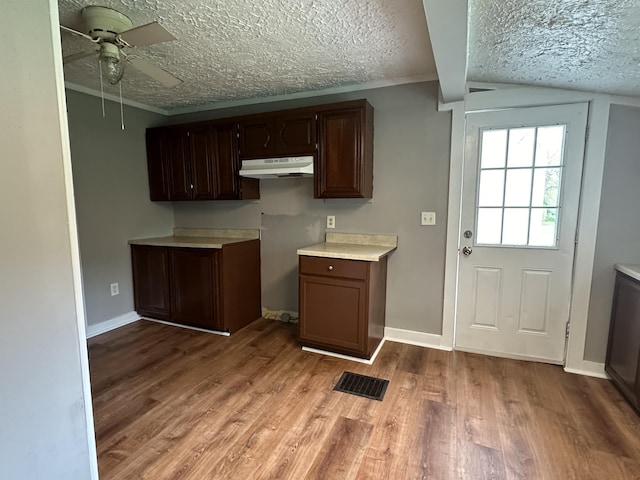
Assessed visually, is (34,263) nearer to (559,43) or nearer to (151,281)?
(559,43)

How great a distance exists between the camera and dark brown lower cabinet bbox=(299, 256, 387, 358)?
94.7 inches

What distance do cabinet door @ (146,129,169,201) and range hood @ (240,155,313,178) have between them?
103cm

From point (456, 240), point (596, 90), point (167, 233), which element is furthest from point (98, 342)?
point (596, 90)

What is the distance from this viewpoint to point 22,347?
897 mm

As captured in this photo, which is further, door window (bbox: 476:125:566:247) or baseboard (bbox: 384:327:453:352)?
baseboard (bbox: 384:327:453:352)

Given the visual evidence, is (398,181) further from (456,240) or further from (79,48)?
(79,48)

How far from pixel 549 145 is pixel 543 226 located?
605 mm

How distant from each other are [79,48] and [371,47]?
198cm

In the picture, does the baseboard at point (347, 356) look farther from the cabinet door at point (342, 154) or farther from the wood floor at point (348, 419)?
the cabinet door at point (342, 154)

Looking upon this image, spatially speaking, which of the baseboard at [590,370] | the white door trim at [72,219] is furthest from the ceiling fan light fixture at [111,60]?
the baseboard at [590,370]

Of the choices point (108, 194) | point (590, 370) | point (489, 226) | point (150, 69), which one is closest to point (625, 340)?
point (590, 370)

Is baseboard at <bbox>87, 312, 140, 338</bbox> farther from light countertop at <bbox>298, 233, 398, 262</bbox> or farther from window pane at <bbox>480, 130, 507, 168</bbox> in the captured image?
window pane at <bbox>480, 130, 507, 168</bbox>

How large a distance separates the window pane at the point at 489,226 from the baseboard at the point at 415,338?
927 mm

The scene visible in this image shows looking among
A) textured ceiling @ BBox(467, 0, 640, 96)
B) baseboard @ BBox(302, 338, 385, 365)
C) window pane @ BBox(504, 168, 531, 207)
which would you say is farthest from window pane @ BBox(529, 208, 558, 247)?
baseboard @ BBox(302, 338, 385, 365)
